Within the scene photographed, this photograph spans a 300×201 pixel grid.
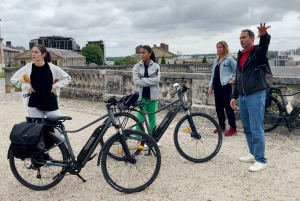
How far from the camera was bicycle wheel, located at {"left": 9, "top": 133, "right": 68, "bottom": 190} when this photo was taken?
372 centimetres

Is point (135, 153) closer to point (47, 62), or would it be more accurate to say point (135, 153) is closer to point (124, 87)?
point (47, 62)

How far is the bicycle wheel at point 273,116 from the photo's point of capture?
6.10 metres

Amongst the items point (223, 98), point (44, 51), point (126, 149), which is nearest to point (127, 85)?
point (223, 98)

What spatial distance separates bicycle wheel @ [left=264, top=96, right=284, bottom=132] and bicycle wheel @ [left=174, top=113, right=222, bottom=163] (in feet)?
6.31

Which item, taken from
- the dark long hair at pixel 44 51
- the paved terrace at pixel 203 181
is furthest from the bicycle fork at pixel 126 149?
the dark long hair at pixel 44 51

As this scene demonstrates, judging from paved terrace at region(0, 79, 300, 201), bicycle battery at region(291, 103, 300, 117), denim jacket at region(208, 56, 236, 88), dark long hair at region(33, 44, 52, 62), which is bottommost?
paved terrace at region(0, 79, 300, 201)

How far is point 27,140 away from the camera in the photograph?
11.2 feet

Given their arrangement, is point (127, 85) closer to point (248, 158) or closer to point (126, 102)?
point (126, 102)

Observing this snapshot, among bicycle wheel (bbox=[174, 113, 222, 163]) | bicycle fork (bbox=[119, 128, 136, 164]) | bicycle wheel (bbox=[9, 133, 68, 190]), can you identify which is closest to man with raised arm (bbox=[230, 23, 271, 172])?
bicycle wheel (bbox=[174, 113, 222, 163])

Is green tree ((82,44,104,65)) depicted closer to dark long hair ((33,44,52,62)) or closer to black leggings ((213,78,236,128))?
black leggings ((213,78,236,128))

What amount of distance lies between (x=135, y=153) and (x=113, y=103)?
2.31 feet

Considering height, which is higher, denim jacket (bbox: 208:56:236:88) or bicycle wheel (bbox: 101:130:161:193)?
denim jacket (bbox: 208:56:236:88)

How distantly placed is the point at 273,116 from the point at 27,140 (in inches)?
184

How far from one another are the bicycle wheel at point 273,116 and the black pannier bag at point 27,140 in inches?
177
